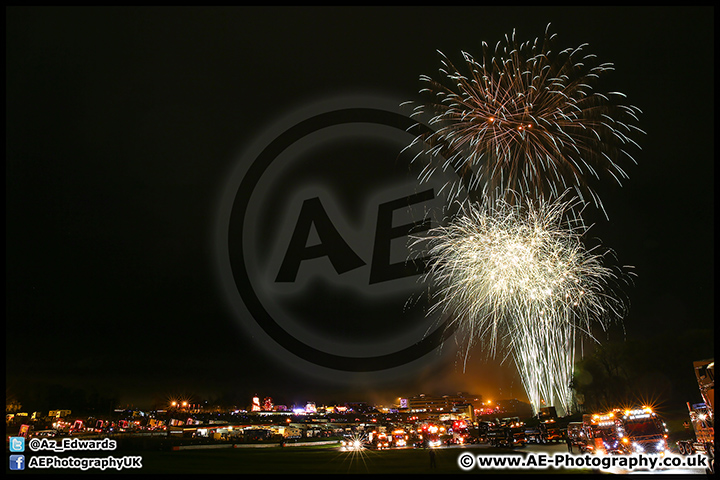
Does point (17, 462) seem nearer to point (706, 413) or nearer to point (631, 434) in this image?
point (631, 434)

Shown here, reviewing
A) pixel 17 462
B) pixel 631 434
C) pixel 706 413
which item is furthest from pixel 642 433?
pixel 17 462

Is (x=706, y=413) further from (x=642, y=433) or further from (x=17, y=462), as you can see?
(x=17, y=462)

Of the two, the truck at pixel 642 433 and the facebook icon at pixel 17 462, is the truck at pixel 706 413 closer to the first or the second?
the truck at pixel 642 433

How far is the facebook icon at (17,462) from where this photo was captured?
2233cm

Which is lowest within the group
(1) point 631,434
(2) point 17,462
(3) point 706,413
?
(1) point 631,434

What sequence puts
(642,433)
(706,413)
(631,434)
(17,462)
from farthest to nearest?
(631,434) → (642,433) → (706,413) → (17,462)

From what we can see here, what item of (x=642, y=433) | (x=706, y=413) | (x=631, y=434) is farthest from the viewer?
(x=631, y=434)

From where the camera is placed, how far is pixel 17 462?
886 inches

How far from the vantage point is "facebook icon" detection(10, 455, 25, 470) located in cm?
2233

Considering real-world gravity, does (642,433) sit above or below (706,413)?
below

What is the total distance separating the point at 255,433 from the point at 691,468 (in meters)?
95.7

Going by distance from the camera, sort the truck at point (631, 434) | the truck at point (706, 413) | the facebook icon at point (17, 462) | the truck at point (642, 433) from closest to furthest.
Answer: the truck at point (706, 413) → the facebook icon at point (17, 462) → the truck at point (642, 433) → the truck at point (631, 434)

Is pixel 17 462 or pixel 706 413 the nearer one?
pixel 17 462

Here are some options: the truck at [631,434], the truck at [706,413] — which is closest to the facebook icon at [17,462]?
the truck at [631,434]
